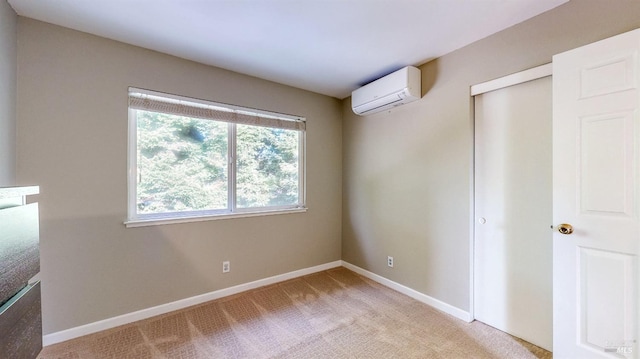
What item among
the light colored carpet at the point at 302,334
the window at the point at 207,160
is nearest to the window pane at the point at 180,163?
the window at the point at 207,160

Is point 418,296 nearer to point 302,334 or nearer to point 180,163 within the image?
point 302,334

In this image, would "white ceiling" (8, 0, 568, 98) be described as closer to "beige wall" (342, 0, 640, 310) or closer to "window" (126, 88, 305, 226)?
"beige wall" (342, 0, 640, 310)

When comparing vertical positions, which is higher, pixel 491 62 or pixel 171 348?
pixel 491 62

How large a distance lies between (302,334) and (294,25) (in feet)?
7.78

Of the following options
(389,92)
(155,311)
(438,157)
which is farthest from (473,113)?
(155,311)

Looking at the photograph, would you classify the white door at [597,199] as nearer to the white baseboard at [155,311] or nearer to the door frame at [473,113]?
the door frame at [473,113]

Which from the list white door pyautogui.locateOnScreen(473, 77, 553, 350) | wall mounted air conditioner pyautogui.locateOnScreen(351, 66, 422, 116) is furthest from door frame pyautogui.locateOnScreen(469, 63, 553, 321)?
wall mounted air conditioner pyautogui.locateOnScreen(351, 66, 422, 116)

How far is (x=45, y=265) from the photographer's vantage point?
191cm

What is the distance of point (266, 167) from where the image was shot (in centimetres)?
309

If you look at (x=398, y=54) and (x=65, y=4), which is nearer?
(x=65, y=4)

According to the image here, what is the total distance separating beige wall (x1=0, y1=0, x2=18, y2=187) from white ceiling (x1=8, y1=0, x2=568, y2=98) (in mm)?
145

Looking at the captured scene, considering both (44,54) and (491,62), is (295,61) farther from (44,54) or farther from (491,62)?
(44,54)

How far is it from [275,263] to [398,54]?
2558mm

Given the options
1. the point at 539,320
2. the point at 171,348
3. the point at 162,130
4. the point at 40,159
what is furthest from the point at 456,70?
the point at 40,159
